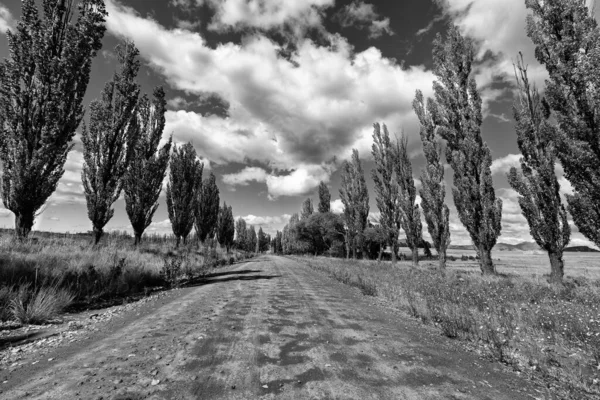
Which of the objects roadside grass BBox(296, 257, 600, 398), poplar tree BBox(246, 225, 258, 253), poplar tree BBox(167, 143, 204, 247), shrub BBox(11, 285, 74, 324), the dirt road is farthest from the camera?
poplar tree BBox(246, 225, 258, 253)

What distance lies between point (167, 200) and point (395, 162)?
24.0 m

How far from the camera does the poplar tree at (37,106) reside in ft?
33.8

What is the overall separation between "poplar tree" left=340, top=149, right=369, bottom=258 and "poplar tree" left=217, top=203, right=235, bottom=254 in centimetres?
2348

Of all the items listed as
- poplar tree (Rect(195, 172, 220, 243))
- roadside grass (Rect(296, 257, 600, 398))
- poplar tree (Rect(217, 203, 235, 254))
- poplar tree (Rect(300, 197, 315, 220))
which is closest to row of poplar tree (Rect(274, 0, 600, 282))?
roadside grass (Rect(296, 257, 600, 398))

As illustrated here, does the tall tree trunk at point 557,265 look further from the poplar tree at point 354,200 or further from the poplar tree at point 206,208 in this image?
the poplar tree at point 206,208

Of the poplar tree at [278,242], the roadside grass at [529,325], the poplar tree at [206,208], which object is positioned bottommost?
the poplar tree at [278,242]

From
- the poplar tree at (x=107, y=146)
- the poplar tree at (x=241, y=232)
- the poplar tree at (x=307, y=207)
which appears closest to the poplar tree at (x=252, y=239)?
the poplar tree at (x=241, y=232)

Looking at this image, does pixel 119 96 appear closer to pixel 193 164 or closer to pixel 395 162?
pixel 193 164

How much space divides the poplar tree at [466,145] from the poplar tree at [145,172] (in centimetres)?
2106

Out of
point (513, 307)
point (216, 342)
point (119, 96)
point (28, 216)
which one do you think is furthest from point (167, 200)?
point (513, 307)

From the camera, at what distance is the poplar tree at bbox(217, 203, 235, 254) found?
48.4 metres

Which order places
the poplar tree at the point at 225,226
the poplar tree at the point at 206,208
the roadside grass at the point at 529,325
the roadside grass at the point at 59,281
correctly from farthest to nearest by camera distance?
the poplar tree at the point at 225,226 < the poplar tree at the point at 206,208 < the roadside grass at the point at 59,281 < the roadside grass at the point at 529,325

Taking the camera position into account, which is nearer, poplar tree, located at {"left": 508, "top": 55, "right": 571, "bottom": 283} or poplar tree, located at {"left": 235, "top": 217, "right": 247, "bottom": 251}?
poplar tree, located at {"left": 508, "top": 55, "right": 571, "bottom": 283}

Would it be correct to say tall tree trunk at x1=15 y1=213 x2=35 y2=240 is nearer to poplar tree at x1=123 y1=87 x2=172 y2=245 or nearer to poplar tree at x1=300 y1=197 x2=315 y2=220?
poplar tree at x1=123 y1=87 x2=172 y2=245
